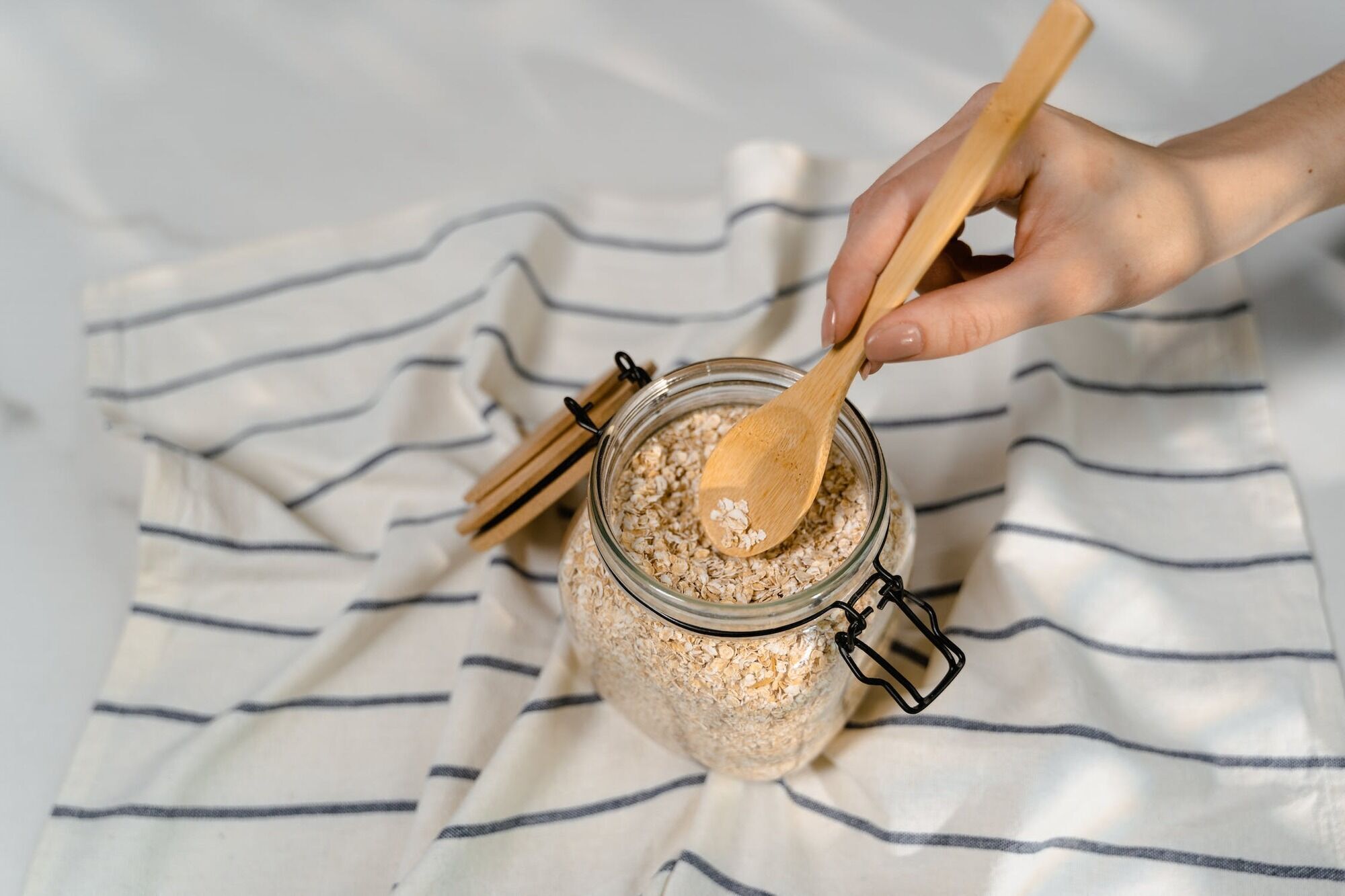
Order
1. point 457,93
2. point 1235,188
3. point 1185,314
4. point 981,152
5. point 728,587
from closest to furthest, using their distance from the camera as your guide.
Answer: point 981,152 < point 728,587 < point 1235,188 < point 1185,314 < point 457,93

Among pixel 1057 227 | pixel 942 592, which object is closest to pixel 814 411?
pixel 1057 227

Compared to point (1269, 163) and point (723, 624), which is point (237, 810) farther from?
point (1269, 163)

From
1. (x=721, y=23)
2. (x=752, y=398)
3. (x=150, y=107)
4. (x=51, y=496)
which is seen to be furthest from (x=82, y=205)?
(x=752, y=398)

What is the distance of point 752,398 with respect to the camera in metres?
0.66

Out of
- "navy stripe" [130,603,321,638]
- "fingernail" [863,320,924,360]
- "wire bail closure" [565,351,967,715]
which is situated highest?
"fingernail" [863,320,924,360]

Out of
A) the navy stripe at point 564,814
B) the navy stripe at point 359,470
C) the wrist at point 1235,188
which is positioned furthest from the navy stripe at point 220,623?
the wrist at point 1235,188

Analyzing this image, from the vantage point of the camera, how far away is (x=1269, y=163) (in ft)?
2.33

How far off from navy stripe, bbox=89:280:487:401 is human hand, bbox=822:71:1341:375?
44cm

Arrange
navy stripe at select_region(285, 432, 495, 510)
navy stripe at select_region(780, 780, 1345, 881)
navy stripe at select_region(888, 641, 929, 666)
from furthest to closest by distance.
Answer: navy stripe at select_region(285, 432, 495, 510), navy stripe at select_region(888, 641, 929, 666), navy stripe at select_region(780, 780, 1345, 881)

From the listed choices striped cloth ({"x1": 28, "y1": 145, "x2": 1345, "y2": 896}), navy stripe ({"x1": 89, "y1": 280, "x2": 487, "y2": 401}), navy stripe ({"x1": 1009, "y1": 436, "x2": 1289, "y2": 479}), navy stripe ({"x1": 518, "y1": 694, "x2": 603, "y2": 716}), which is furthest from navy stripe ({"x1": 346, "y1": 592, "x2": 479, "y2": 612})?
navy stripe ({"x1": 1009, "y1": 436, "x2": 1289, "y2": 479})

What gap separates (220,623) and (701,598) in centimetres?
43

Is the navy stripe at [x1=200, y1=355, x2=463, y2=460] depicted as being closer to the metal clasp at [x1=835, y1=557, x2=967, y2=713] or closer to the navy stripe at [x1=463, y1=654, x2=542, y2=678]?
the navy stripe at [x1=463, y1=654, x2=542, y2=678]

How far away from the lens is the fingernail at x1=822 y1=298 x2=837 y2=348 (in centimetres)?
59

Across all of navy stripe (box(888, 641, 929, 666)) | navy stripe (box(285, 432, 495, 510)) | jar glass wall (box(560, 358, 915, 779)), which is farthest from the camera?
navy stripe (box(285, 432, 495, 510))
